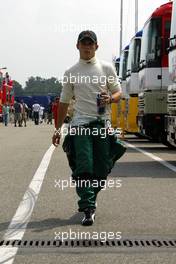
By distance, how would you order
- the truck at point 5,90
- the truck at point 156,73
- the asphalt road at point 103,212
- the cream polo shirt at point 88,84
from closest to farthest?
the asphalt road at point 103,212 < the cream polo shirt at point 88,84 < the truck at point 156,73 < the truck at point 5,90

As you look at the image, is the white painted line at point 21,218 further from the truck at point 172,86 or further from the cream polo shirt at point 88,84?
the truck at point 172,86

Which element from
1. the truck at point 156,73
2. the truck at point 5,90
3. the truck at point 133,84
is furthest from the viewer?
the truck at point 5,90

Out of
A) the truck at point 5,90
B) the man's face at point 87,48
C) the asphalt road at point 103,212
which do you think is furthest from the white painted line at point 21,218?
the truck at point 5,90

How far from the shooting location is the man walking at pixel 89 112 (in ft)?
25.9

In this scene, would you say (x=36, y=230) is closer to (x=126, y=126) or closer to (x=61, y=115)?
(x=61, y=115)

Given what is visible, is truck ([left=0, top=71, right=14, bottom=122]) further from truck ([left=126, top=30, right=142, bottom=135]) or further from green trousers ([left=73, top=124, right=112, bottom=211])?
green trousers ([left=73, top=124, right=112, bottom=211])

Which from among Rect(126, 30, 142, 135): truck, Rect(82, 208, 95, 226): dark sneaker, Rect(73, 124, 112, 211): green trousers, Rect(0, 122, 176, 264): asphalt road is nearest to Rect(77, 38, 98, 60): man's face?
Rect(73, 124, 112, 211): green trousers

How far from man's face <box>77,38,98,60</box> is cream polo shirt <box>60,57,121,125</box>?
55 millimetres

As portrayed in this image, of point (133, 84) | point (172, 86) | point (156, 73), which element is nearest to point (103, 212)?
point (172, 86)

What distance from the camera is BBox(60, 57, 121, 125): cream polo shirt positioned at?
7945 mm

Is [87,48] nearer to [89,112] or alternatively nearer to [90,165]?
[89,112]

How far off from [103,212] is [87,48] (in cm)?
188

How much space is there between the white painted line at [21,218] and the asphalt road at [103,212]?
1.2 inches

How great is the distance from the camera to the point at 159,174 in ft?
43.5
